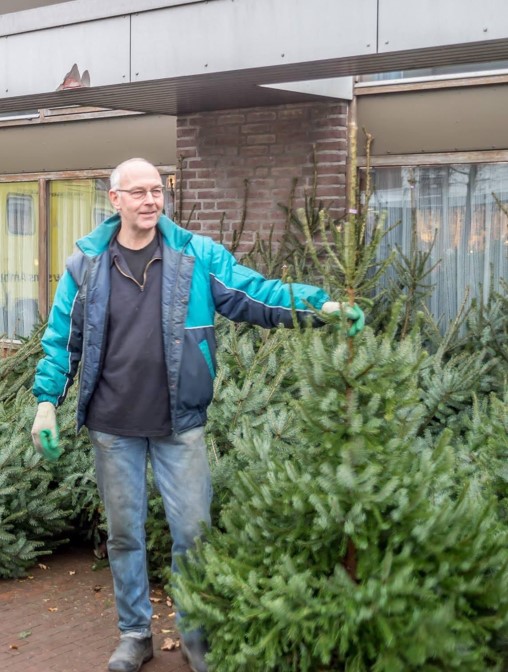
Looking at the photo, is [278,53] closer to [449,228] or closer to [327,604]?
[449,228]

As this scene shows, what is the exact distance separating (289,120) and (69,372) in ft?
14.0

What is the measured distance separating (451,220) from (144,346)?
4190 mm

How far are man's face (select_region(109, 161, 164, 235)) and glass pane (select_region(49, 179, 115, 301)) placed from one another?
590 cm

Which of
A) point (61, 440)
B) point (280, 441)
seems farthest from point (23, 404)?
point (280, 441)

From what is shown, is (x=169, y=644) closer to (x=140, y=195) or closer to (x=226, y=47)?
(x=140, y=195)

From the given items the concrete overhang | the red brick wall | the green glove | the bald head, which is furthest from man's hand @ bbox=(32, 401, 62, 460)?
the red brick wall

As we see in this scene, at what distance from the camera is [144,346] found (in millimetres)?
4277

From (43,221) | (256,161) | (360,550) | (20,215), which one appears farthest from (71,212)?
(360,550)

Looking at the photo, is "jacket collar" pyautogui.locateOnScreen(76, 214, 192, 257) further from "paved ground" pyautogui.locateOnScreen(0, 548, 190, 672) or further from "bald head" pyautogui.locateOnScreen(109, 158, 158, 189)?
"paved ground" pyautogui.locateOnScreen(0, 548, 190, 672)

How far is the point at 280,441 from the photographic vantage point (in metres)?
5.25

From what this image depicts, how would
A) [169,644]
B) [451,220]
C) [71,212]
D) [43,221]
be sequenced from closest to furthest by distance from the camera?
[169,644] < [451,220] < [71,212] < [43,221]

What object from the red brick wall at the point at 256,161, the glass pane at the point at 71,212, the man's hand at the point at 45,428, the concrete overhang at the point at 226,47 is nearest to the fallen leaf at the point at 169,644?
the man's hand at the point at 45,428

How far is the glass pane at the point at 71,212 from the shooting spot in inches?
403

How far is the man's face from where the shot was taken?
4.23 meters
